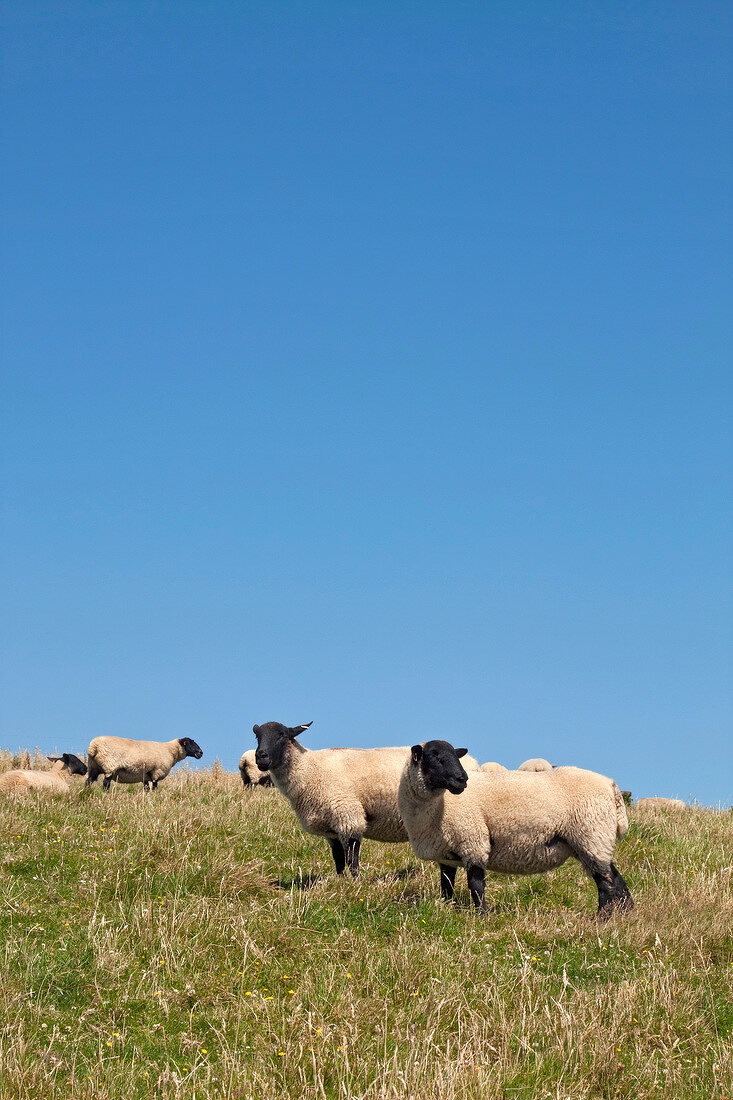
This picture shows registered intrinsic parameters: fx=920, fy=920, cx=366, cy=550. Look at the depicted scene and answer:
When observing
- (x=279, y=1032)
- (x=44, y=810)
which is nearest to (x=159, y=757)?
(x=44, y=810)

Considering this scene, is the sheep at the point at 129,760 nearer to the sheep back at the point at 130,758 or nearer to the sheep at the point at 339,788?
the sheep back at the point at 130,758

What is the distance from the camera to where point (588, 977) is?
8234 millimetres

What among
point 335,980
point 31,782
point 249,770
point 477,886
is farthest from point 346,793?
point 249,770

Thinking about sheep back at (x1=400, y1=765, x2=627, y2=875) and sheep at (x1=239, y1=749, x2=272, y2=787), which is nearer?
sheep back at (x1=400, y1=765, x2=627, y2=875)

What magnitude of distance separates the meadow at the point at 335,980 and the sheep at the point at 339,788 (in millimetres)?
566

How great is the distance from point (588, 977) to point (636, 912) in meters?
2.26

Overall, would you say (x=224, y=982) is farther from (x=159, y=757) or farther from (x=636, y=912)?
(x=159, y=757)

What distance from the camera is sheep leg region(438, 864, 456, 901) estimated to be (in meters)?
10.9

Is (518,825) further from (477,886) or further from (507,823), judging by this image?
(477,886)

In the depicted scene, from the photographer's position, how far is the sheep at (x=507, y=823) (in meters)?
10.7

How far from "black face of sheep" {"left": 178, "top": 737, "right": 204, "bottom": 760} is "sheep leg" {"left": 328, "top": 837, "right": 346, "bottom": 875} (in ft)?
46.7

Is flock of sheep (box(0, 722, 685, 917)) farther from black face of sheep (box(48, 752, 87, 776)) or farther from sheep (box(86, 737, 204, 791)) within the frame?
black face of sheep (box(48, 752, 87, 776))

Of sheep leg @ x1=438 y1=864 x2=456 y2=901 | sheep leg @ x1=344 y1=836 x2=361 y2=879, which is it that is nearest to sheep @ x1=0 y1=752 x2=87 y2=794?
sheep leg @ x1=344 y1=836 x2=361 y2=879

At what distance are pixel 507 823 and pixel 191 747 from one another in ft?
56.6
